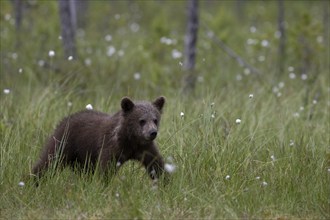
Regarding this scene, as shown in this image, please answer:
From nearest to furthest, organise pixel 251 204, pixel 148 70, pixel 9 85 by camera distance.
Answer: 1. pixel 251 204
2. pixel 9 85
3. pixel 148 70

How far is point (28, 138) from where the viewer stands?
7.68 meters

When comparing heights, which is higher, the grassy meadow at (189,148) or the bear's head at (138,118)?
the bear's head at (138,118)

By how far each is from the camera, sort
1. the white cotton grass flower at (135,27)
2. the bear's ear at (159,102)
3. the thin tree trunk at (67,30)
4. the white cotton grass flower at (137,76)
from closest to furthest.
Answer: the bear's ear at (159,102) < the thin tree trunk at (67,30) < the white cotton grass flower at (137,76) < the white cotton grass flower at (135,27)

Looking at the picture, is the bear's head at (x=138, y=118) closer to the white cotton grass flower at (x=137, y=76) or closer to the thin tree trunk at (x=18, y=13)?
the white cotton grass flower at (x=137, y=76)

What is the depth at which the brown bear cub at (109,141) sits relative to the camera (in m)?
6.46

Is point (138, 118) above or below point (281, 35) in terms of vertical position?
above

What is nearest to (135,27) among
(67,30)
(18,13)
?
(18,13)

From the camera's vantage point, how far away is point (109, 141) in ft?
21.6

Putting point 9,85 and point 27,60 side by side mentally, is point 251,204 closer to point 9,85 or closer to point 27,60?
point 9,85

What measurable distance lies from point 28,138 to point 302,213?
10.7 ft

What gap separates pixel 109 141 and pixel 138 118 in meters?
0.37

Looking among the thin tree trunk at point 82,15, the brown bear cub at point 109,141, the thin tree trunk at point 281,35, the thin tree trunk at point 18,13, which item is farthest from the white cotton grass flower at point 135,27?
the brown bear cub at point 109,141

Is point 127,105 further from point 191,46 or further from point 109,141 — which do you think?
point 191,46

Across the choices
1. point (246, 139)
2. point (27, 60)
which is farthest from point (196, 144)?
point (27, 60)
